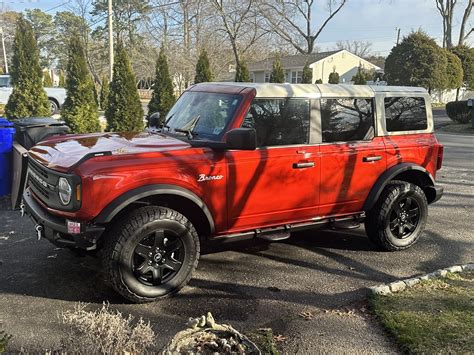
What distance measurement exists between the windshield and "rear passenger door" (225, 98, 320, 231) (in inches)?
8.3

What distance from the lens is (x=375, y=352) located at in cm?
324

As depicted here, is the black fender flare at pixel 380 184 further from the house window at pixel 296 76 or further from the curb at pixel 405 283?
the house window at pixel 296 76

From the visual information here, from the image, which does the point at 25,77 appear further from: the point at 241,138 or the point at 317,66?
the point at 317,66

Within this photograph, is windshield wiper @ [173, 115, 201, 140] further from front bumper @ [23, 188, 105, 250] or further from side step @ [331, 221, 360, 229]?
side step @ [331, 221, 360, 229]

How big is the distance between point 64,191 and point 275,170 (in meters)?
1.89

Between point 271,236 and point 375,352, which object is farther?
point 271,236

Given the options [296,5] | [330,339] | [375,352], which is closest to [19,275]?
[330,339]

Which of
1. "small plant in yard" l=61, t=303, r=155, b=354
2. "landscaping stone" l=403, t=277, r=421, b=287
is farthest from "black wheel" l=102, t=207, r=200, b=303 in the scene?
"landscaping stone" l=403, t=277, r=421, b=287

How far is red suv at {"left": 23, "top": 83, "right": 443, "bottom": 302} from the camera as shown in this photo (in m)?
3.72

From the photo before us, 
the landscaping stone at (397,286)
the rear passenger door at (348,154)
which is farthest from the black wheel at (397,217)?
the landscaping stone at (397,286)

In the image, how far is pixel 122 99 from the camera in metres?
11.3

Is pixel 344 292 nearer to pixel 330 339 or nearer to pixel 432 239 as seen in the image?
pixel 330 339

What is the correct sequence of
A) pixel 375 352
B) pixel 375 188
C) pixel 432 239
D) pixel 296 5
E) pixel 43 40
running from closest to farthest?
pixel 375 352, pixel 375 188, pixel 432 239, pixel 296 5, pixel 43 40

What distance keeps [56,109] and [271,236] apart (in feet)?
60.8
